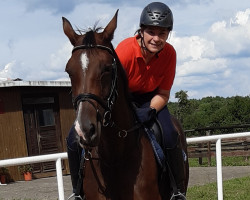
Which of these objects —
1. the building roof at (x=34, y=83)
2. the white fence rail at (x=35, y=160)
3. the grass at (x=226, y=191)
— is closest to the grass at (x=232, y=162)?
the grass at (x=226, y=191)

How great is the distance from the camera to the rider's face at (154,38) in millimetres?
3660

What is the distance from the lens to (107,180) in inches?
134

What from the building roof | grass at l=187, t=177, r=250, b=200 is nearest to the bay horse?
grass at l=187, t=177, r=250, b=200

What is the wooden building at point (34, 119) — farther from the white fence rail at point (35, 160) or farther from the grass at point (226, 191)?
the white fence rail at point (35, 160)

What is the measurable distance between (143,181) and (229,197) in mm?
5301

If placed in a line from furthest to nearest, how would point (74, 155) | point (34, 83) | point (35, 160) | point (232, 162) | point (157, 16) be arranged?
1. point (34, 83)
2. point (232, 162)
3. point (35, 160)
4. point (74, 155)
5. point (157, 16)

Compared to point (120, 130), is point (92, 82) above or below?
above

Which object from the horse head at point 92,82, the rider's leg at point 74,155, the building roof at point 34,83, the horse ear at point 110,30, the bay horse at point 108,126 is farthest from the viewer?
the building roof at point 34,83

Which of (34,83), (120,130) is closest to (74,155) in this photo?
(120,130)

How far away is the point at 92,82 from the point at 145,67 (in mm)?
1047

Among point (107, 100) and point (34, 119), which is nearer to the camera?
point (107, 100)

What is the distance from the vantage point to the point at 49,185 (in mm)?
7207

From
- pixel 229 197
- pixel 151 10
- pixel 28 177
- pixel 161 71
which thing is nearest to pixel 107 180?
pixel 161 71

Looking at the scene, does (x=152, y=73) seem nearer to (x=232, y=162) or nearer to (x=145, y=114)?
(x=145, y=114)
